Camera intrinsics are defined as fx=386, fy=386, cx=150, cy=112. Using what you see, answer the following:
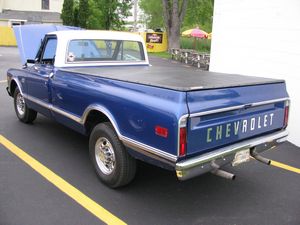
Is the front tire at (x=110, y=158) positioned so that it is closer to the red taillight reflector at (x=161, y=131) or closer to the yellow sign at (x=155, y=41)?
the red taillight reflector at (x=161, y=131)

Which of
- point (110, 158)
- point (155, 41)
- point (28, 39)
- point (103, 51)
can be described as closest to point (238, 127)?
point (110, 158)

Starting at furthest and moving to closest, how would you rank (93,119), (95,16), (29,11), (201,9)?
1. (29,11)
2. (201,9)
3. (95,16)
4. (93,119)

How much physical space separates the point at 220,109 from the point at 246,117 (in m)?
0.48

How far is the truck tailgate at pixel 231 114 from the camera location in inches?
146

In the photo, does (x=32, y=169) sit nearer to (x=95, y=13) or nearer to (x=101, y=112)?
(x=101, y=112)

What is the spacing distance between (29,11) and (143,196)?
50.4 metres

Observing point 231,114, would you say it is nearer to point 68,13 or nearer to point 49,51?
point 49,51

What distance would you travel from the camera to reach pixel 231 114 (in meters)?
4.05

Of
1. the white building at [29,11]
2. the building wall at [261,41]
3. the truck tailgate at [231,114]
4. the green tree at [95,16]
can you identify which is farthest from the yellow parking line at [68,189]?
the white building at [29,11]

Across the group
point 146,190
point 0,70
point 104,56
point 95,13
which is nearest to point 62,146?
point 104,56

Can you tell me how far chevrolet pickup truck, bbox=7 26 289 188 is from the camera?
12.0ft

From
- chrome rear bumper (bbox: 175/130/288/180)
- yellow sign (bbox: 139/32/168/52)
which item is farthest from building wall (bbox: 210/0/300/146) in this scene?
yellow sign (bbox: 139/32/168/52)

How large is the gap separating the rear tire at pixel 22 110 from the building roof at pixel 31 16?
42.6 meters

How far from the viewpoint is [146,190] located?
4.71m
